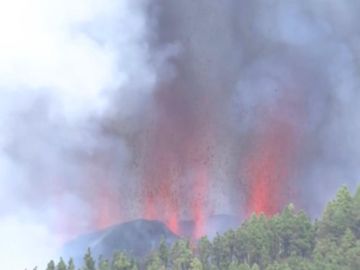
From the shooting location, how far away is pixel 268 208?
6306 cm

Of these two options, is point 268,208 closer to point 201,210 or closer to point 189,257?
point 201,210

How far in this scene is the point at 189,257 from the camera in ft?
107

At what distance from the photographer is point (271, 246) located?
106ft

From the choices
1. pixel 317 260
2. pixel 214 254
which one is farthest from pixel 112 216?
pixel 317 260

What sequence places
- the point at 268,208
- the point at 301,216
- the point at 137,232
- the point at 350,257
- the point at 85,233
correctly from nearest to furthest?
the point at 350,257 → the point at 301,216 → the point at 137,232 → the point at 85,233 → the point at 268,208

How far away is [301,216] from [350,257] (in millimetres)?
5191

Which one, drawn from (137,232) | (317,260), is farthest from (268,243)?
(137,232)

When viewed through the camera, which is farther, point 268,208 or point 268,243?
A: point 268,208

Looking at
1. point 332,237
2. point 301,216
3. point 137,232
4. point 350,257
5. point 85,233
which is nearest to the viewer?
point 350,257

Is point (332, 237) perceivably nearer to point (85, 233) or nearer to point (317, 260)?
point (317, 260)

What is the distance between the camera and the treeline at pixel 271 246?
30.5m

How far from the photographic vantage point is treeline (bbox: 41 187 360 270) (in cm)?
3047

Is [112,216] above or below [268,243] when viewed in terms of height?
above

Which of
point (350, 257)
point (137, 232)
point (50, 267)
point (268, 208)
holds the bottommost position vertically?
point (350, 257)
